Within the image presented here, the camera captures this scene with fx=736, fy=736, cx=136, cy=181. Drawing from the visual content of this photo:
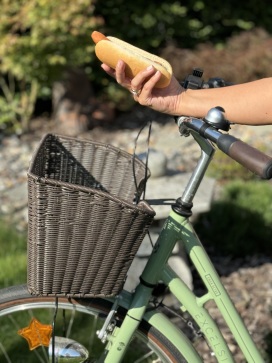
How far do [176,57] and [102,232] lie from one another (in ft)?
19.6

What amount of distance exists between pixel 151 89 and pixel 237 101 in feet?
0.79

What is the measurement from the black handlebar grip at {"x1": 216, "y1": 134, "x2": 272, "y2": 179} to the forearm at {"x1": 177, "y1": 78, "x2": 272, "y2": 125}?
0.22 metres

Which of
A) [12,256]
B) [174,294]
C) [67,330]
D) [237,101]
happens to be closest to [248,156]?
[237,101]

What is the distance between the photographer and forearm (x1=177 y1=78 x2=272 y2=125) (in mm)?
1991

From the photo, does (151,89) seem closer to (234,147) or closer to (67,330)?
(234,147)

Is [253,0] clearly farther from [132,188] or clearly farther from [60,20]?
[132,188]

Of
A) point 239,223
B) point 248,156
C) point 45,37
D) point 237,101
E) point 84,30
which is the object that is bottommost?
point 248,156

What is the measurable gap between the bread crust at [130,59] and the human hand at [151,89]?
18 millimetres

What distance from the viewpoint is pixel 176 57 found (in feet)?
25.2

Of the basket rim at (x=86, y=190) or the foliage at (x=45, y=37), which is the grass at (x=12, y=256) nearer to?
the basket rim at (x=86, y=190)

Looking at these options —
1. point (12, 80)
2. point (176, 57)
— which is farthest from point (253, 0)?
point (12, 80)

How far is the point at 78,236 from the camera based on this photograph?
1.93 m

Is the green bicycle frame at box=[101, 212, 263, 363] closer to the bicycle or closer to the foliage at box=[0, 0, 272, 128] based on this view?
the bicycle

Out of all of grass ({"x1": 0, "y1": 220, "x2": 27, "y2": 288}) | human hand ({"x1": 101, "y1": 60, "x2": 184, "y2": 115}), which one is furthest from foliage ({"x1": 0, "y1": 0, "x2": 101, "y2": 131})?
human hand ({"x1": 101, "y1": 60, "x2": 184, "y2": 115})
